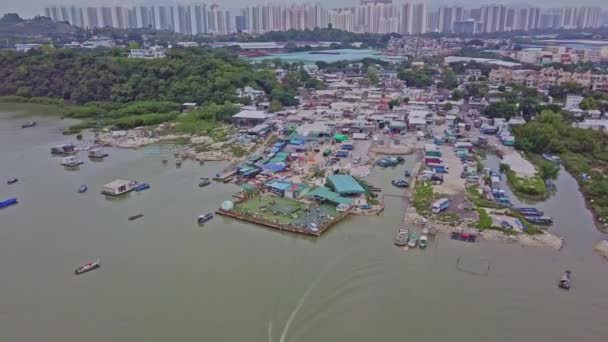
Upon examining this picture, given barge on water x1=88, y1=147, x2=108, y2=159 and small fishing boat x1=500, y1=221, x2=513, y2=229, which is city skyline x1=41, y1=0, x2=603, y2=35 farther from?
small fishing boat x1=500, y1=221, x2=513, y2=229

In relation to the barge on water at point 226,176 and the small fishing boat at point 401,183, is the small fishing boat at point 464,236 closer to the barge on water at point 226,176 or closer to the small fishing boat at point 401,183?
the small fishing boat at point 401,183

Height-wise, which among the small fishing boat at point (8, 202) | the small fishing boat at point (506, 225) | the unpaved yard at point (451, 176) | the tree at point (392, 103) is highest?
the tree at point (392, 103)

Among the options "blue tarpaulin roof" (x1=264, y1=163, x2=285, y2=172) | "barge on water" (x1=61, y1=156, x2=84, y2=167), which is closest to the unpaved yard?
"blue tarpaulin roof" (x1=264, y1=163, x2=285, y2=172)

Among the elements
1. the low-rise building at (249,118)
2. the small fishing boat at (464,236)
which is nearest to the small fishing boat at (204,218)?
the small fishing boat at (464,236)

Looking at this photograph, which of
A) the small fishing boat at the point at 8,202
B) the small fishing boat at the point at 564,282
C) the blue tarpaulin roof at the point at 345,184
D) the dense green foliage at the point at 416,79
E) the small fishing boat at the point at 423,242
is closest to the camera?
the small fishing boat at the point at 564,282

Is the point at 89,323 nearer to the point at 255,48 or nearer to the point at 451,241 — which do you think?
the point at 451,241

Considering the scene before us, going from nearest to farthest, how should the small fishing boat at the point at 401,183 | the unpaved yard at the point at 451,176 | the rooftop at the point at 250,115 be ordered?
the unpaved yard at the point at 451,176 → the small fishing boat at the point at 401,183 → the rooftop at the point at 250,115

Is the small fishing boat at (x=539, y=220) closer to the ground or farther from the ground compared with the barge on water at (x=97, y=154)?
closer to the ground

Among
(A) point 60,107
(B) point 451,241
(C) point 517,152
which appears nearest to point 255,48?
(A) point 60,107
